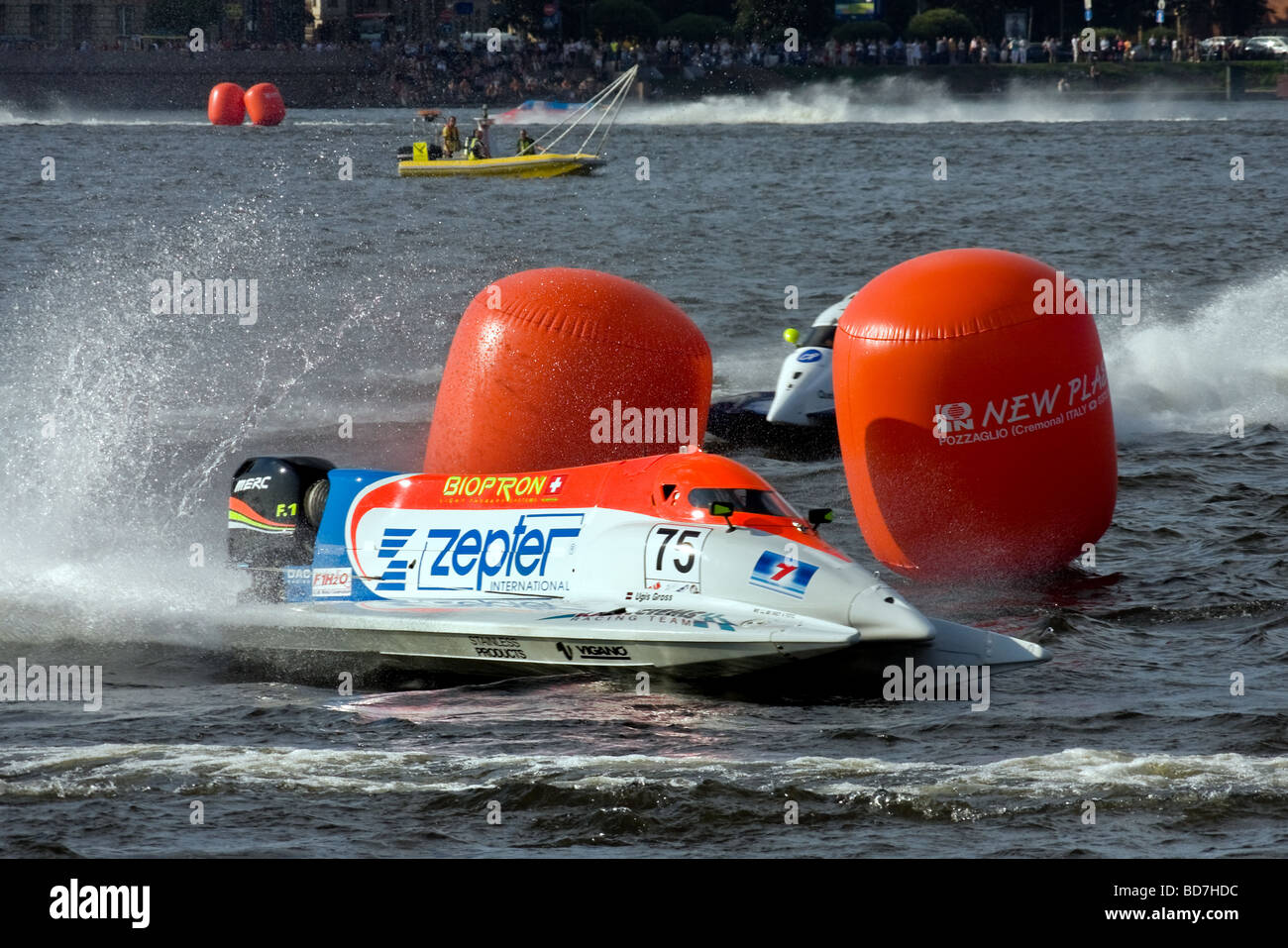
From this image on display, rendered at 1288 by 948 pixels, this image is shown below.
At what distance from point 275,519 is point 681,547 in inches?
120

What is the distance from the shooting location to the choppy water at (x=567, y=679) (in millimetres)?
8523

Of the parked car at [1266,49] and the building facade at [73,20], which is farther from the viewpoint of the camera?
the building facade at [73,20]

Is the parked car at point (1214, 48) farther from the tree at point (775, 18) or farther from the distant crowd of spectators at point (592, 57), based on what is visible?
the tree at point (775, 18)

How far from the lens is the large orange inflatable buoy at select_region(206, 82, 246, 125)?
6625 cm

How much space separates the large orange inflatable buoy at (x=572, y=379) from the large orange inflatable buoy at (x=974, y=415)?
1.43 metres

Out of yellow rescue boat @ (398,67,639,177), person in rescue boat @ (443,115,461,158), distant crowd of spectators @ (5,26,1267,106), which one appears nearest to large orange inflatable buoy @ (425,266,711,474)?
yellow rescue boat @ (398,67,639,177)

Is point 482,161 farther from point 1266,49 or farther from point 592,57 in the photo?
point 1266,49

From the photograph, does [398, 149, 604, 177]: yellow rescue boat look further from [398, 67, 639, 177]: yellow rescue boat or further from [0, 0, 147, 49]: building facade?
[0, 0, 147, 49]: building facade

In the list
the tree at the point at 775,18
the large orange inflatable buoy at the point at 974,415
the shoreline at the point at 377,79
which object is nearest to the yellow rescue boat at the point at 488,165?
the shoreline at the point at 377,79

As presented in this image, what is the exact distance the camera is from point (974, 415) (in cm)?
1133

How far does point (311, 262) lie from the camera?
2997cm

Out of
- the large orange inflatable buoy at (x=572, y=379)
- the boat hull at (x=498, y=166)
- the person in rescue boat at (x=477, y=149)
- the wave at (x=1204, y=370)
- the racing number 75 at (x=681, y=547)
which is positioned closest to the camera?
the racing number 75 at (x=681, y=547)

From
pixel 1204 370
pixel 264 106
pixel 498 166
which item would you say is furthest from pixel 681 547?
pixel 264 106
